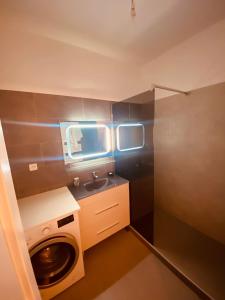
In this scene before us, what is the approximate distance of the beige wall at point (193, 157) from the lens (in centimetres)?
157

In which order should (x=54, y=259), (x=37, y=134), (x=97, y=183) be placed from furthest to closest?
(x=97, y=183) < (x=37, y=134) < (x=54, y=259)

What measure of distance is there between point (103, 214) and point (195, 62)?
7.41 ft

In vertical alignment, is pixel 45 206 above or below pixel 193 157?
below

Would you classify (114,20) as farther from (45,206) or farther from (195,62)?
(45,206)

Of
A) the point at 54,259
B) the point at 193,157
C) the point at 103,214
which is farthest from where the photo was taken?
the point at 193,157

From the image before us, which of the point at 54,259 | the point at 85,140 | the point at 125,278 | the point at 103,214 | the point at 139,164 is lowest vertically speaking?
the point at 125,278

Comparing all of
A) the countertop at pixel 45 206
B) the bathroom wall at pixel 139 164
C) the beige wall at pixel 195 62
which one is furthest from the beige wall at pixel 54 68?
the countertop at pixel 45 206

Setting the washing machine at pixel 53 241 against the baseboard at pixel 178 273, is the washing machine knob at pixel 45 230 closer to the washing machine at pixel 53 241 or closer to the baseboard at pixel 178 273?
the washing machine at pixel 53 241

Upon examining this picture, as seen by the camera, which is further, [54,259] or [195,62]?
[195,62]

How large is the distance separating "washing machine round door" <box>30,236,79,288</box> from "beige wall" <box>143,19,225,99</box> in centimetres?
228

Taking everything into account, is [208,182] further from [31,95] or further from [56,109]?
[31,95]

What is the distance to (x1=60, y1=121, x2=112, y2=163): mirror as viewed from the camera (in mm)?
1688

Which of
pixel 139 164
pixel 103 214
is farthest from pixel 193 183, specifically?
pixel 103 214

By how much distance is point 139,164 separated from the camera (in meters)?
1.93
